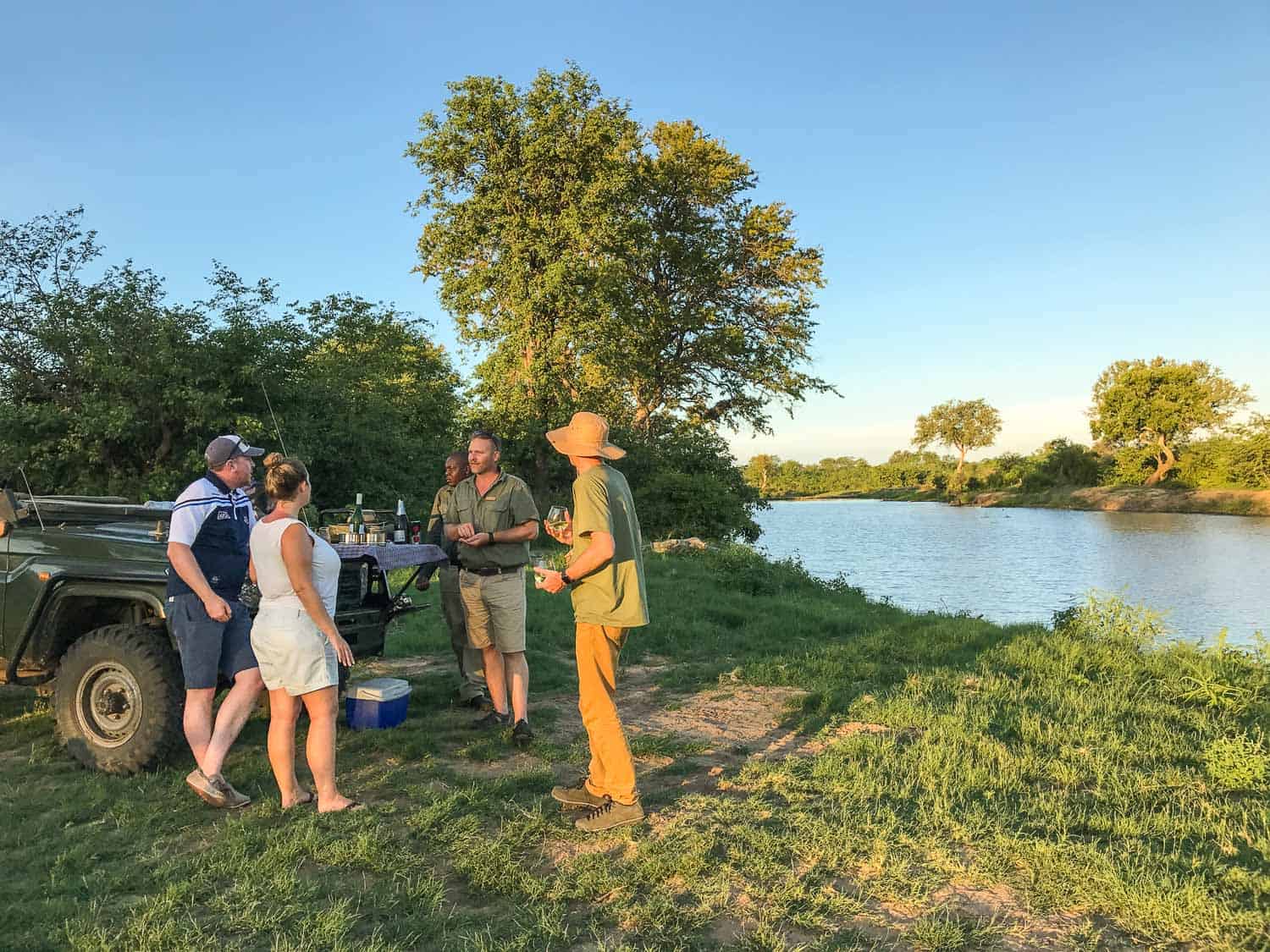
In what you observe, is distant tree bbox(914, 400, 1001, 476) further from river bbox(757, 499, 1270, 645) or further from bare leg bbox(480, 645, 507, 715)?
bare leg bbox(480, 645, 507, 715)

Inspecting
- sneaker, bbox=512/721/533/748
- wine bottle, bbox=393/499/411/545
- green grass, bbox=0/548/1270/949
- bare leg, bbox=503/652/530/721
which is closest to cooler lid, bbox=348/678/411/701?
green grass, bbox=0/548/1270/949

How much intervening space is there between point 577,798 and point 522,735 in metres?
1.18

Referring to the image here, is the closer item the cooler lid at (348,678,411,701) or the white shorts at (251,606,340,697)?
the white shorts at (251,606,340,697)

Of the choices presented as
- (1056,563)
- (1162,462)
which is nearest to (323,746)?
(1056,563)

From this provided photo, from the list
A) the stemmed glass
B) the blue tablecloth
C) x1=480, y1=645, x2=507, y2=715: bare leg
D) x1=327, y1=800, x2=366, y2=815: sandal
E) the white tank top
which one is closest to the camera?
the white tank top

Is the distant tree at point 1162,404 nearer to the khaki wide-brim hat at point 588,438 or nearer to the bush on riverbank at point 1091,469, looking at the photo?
the bush on riverbank at point 1091,469

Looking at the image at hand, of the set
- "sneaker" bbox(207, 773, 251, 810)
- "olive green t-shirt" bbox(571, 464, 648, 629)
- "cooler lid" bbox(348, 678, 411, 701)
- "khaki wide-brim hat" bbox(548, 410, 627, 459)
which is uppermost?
"khaki wide-brim hat" bbox(548, 410, 627, 459)

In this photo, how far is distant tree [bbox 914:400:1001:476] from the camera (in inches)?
3356

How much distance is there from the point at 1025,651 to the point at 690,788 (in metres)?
5.15

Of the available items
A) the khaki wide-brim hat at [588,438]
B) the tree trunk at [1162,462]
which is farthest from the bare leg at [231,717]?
the tree trunk at [1162,462]

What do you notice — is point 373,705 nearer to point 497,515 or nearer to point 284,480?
point 497,515

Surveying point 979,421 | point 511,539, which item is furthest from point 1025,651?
point 979,421

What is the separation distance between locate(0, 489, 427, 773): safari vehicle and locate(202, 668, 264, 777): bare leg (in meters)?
0.47

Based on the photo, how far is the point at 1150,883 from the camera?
10.0 ft
